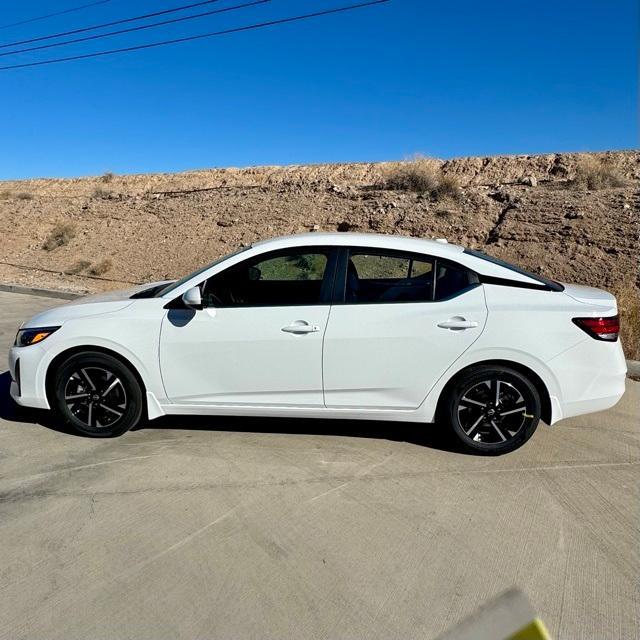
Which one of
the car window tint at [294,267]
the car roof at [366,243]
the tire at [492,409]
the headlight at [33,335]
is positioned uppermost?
the car roof at [366,243]

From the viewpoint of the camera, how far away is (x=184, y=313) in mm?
4523

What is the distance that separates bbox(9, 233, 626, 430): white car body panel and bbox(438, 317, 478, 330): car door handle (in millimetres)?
30

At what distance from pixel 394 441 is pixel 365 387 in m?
0.62

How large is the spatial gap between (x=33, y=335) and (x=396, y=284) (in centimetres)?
289

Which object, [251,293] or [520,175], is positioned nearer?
[251,293]

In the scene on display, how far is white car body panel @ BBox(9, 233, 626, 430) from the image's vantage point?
4262 millimetres

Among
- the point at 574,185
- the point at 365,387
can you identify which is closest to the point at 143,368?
the point at 365,387

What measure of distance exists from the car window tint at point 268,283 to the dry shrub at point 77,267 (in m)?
13.7

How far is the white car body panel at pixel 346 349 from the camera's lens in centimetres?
426

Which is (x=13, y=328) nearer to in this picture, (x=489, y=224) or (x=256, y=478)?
(x=256, y=478)

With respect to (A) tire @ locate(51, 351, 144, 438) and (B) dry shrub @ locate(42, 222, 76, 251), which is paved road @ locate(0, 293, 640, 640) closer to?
(A) tire @ locate(51, 351, 144, 438)

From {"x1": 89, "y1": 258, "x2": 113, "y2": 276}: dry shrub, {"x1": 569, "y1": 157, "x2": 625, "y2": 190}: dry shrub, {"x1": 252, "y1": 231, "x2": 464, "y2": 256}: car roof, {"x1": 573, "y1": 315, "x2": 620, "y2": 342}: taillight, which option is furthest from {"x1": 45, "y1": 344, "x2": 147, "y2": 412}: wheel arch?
{"x1": 569, "y1": 157, "x2": 625, "y2": 190}: dry shrub

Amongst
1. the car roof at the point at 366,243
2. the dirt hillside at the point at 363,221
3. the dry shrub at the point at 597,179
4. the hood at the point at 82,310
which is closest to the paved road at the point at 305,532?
the hood at the point at 82,310

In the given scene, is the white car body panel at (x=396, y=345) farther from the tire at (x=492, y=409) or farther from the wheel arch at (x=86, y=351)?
the wheel arch at (x=86, y=351)
